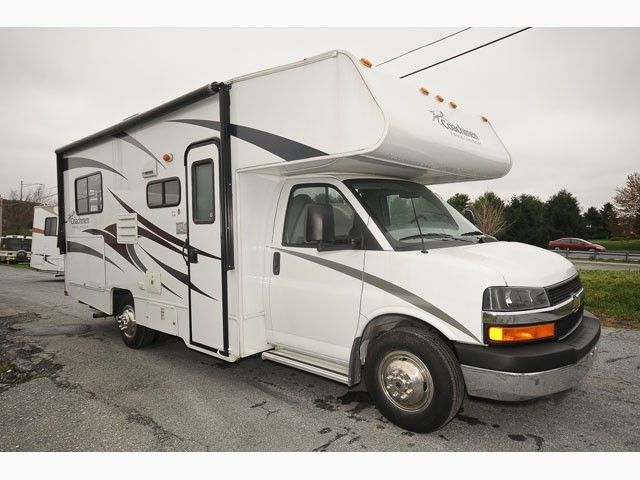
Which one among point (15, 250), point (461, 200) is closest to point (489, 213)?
point (461, 200)

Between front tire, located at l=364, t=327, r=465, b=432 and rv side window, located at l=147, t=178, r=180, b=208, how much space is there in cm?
307

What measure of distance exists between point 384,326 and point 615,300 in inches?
260

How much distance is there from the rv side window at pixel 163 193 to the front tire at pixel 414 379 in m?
3.07

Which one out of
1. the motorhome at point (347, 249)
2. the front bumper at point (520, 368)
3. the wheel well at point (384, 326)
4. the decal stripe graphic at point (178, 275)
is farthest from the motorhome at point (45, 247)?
the front bumper at point (520, 368)

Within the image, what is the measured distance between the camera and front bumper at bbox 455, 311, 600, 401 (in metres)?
3.34

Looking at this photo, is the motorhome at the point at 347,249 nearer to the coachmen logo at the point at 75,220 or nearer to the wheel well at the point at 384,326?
the wheel well at the point at 384,326

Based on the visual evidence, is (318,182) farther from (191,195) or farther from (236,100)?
(191,195)

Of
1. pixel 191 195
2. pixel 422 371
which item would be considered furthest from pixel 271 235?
pixel 422 371

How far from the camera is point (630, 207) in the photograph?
42875 millimetres

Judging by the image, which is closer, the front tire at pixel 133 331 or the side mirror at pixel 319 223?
the side mirror at pixel 319 223

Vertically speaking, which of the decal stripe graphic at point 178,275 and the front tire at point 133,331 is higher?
the decal stripe graphic at point 178,275

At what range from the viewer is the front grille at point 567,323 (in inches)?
143

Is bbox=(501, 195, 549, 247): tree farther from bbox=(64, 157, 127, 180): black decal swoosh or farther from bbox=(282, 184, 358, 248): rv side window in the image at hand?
bbox=(282, 184, 358, 248): rv side window

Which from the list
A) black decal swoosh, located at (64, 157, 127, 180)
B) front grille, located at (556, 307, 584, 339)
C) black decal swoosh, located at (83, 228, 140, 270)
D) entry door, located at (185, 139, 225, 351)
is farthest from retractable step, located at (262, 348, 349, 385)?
black decal swoosh, located at (64, 157, 127, 180)
